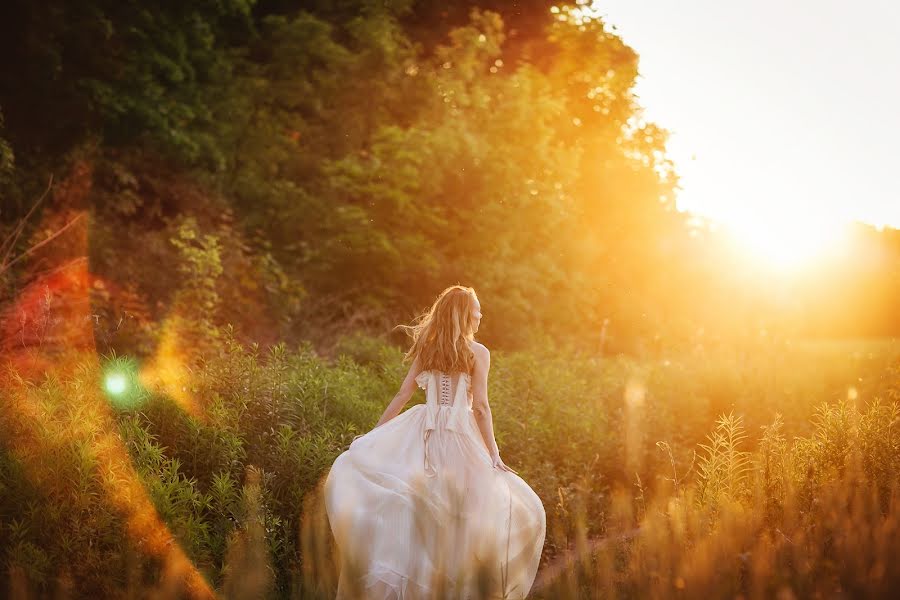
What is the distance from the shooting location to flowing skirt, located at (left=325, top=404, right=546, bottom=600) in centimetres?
543

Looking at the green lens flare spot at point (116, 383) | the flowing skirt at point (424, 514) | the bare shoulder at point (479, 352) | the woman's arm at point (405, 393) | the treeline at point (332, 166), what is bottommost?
the flowing skirt at point (424, 514)

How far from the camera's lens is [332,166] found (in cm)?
1720

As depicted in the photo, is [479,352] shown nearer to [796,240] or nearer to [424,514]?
[424,514]

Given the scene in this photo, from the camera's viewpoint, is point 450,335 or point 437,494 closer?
point 437,494

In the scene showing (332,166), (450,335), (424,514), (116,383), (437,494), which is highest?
(332,166)

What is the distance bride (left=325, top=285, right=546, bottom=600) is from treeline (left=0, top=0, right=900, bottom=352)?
292 inches

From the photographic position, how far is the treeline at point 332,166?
14.4m

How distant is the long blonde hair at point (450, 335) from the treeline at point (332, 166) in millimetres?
7448

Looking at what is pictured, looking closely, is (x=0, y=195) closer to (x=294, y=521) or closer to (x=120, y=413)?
(x=120, y=413)

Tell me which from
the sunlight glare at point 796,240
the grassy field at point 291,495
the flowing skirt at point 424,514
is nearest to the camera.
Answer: the grassy field at point 291,495

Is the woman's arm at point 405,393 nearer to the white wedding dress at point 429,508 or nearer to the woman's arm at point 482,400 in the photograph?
the white wedding dress at point 429,508

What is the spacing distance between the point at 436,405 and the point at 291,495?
1.38 m

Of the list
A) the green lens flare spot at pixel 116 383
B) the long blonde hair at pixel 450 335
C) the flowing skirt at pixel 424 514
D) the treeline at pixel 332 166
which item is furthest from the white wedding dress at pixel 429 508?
the treeline at pixel 332 166

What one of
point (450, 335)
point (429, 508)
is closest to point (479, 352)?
point (450, 335)
